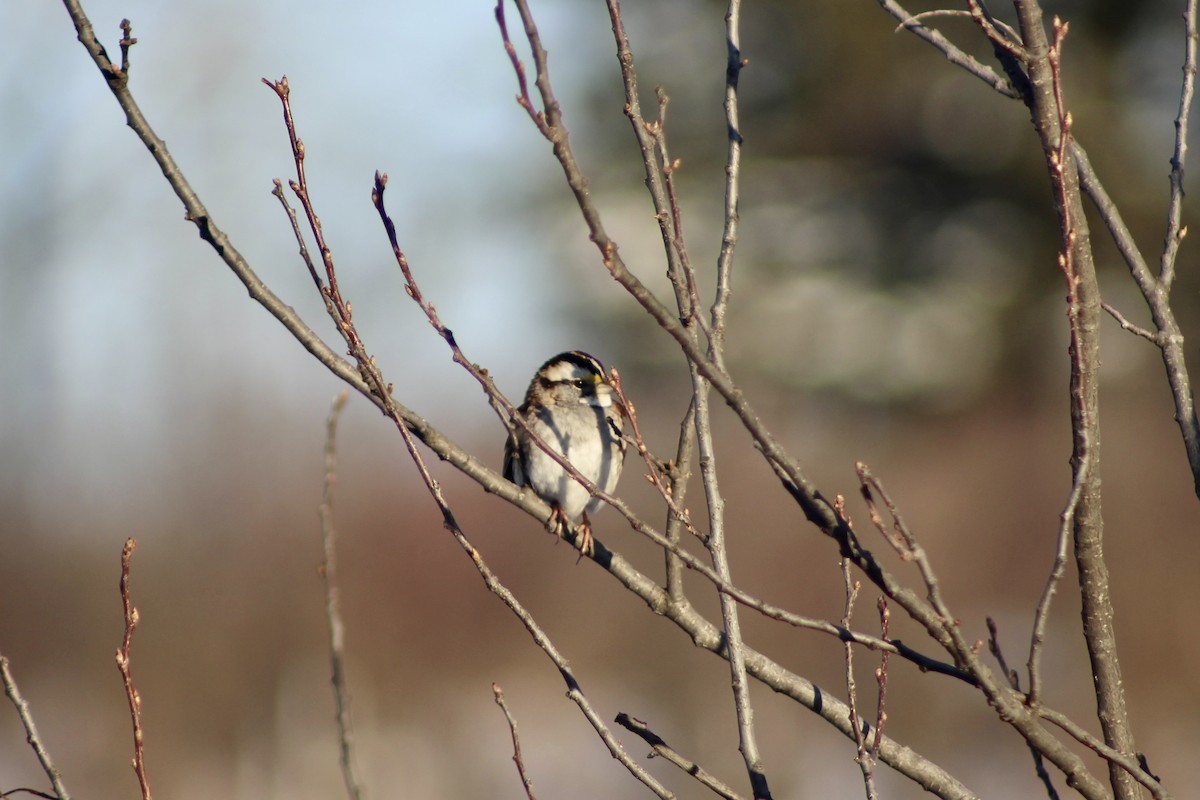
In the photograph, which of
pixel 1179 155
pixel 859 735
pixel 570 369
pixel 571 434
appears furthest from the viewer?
pixel 570 369

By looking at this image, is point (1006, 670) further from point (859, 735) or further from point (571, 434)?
point (571, 434)

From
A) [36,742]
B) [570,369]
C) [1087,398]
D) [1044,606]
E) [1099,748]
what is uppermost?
[570,369]

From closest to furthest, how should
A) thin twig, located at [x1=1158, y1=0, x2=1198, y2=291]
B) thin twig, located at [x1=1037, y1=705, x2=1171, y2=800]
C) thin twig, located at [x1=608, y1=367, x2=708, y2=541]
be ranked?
thin twig, located at [x1=1037, y1=705, x2=1171, y2=800] < thin twig, located at [x1=608, y1=367, x2=708, y2=541] < thin twig, located at [x1=1158, y1=0, x2=1198, y2=291]

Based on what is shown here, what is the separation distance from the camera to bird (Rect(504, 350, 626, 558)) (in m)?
4.20

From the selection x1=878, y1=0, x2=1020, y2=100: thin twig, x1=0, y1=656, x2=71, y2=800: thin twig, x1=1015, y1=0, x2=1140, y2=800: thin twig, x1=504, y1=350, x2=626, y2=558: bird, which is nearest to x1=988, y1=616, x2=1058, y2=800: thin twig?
x1=1015, y1=0, x2=1140, y2=800: thin twig

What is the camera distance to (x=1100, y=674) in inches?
91.0

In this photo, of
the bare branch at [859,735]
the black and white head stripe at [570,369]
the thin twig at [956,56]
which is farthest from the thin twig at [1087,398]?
the black and white head stripe at [570,369]

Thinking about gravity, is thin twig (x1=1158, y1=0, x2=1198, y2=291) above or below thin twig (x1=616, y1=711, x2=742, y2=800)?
above

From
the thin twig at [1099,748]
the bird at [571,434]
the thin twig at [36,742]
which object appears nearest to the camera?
the thin twig at [1099,748]

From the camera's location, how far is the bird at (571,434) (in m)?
4.20

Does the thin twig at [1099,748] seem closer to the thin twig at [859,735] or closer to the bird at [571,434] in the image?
the thin twig at [859,735]

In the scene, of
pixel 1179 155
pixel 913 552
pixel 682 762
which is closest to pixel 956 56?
pixel 1179 155

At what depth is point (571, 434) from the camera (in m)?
4.41

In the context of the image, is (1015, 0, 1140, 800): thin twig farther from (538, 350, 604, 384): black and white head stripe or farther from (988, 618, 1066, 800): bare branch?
(538, 350, 604, 384): black and white head stripe
